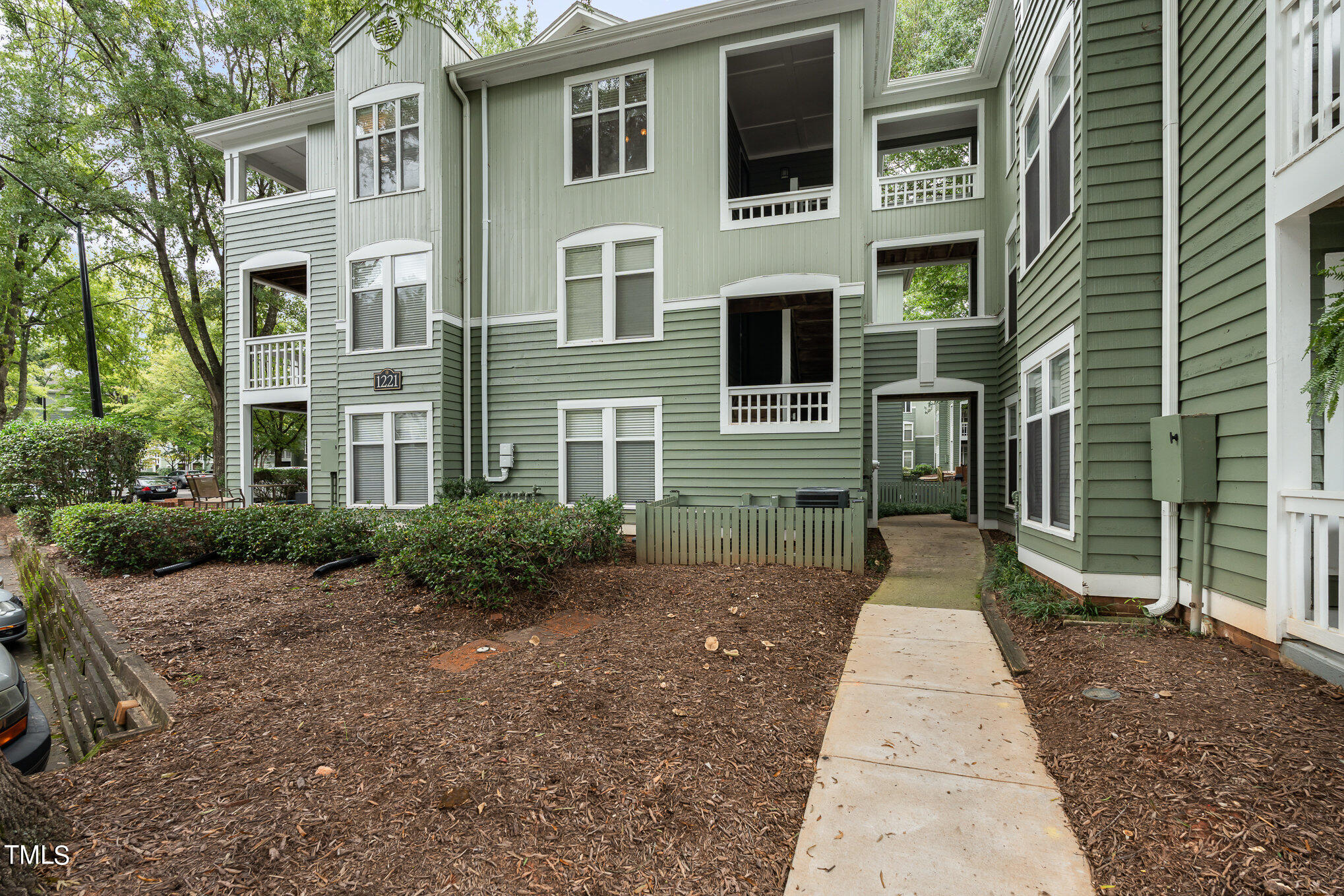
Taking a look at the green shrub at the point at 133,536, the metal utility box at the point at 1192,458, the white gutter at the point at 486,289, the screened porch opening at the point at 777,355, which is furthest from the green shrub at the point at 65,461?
the metal utility box at the point at 1192,458

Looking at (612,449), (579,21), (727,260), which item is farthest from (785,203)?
(579,21)

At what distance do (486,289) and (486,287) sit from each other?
1.4 inches

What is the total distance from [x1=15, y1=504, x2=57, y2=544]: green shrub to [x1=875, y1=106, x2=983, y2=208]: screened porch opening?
1597 centimetres

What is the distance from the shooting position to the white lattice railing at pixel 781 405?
29.5 ft

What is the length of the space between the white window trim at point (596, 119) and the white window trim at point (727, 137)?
46.7 inches

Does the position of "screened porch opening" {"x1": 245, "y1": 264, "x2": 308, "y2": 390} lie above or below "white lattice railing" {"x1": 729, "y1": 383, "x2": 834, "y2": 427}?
above

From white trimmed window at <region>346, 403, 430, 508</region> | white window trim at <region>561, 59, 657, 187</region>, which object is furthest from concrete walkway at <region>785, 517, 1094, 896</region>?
white window trim at <region>561, 59, 657, 187</region>

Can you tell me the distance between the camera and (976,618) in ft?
18.0

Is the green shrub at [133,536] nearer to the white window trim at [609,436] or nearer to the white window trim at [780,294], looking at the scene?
the white window trim at [609,436]

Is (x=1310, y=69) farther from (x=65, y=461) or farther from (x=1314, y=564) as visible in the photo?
(x=65, y=461)

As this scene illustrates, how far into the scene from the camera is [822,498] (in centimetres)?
807

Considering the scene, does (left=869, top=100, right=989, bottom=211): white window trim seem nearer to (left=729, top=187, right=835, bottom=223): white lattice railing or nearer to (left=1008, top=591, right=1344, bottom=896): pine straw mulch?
(left=729, top=187, right=835, bottom=223): white lattice railing

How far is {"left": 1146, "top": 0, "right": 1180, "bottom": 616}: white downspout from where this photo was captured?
178 inches

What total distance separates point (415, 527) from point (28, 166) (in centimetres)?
1902
